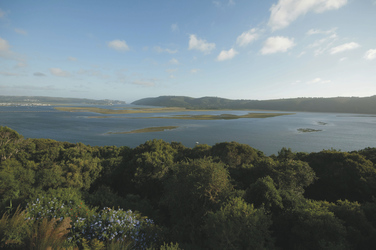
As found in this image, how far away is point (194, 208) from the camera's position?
10.1 metres

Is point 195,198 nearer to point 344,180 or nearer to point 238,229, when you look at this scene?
point 238,229

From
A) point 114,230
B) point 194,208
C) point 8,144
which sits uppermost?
point 8,144

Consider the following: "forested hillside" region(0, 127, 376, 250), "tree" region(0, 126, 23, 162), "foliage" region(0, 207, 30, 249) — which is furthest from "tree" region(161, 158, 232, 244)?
"tree" region(0, 126, 23, 162)

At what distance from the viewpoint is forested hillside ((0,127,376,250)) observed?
7.24 metres

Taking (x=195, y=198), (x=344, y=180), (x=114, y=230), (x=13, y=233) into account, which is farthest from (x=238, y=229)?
(x=344, y=180)

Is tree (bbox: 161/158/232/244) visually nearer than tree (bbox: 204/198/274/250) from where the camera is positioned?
No

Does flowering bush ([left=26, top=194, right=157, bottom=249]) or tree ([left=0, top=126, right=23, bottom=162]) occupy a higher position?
tree ([left=0, top=126, right=23, bottom=162])

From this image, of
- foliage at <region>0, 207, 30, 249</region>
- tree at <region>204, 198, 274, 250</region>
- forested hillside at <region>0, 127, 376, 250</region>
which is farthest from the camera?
forested hillside at <region>0, 127, 376, 250</region>

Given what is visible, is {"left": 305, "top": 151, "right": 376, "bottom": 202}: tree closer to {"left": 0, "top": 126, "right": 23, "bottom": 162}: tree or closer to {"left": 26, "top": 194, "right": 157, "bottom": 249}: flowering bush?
{"left": 26, "top": 194, "right": 157, "bottom": 249}: flowering bush

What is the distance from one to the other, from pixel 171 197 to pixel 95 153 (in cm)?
1787

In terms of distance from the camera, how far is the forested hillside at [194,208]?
285 inches

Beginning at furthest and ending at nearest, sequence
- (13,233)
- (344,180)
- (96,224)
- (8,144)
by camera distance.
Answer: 1. (8,144)
2. (344,180)
3. (96,224)
4. (13,233)

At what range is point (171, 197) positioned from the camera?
11.0 meters

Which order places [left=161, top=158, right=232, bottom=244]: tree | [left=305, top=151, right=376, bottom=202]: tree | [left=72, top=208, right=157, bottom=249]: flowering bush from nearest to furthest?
[left=72, top=208, right=157, bottom=249]: flowering bush, [left=161, top=158, right=232, bottom=244]: tree, [left=305, top=151, right=376, bottom=202]: tree
